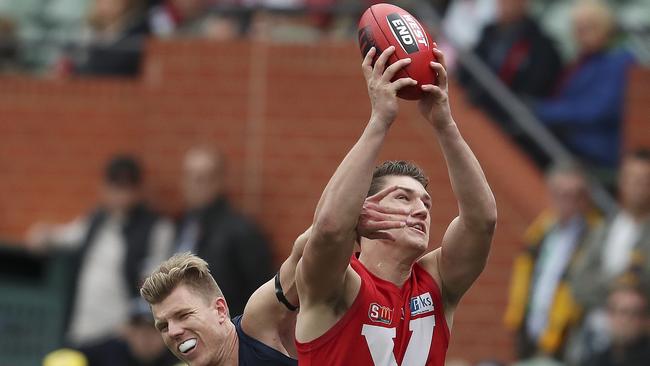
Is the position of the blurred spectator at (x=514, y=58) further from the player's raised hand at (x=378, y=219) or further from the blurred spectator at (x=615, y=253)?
the player's raised hand at (x=378, y=219)

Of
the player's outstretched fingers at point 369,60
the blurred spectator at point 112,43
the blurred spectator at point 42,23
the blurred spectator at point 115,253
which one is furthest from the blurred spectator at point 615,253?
the blurred spectator at point 42,23

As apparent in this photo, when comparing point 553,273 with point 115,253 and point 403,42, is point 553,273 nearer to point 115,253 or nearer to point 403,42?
point 115,253

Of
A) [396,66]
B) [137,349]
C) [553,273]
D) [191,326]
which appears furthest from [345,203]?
[137,349]

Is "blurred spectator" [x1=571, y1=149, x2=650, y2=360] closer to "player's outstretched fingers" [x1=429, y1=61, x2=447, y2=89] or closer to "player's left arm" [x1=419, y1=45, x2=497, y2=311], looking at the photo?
"player's left arm" [x1=419, y1=45, x2=497, y2=311]

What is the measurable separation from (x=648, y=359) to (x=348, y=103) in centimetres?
314

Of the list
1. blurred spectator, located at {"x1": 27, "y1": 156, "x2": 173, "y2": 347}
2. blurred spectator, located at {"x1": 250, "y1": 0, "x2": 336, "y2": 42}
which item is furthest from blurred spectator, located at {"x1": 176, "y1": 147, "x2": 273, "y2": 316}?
blurred spectator, located at {"x1": 250, "y1": 0, "x2": 336, "y2": 42}

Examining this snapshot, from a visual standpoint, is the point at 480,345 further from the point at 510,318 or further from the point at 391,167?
the point at 391,167

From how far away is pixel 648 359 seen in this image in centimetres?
930

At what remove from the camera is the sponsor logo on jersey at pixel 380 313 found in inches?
216

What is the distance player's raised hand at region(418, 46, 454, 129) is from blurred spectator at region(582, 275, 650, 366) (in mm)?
4130

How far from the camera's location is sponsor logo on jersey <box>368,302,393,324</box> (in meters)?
5.50

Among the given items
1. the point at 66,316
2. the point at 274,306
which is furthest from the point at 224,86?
the point at 274,306

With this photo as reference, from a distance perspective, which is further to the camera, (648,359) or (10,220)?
(10,220)

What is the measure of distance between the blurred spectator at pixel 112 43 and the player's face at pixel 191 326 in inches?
251
